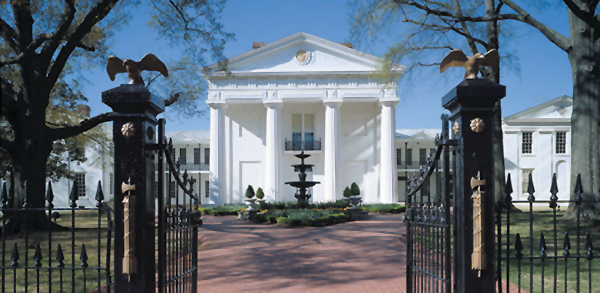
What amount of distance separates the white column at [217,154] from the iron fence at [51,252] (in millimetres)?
16858

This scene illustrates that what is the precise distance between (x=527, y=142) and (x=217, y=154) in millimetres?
25187

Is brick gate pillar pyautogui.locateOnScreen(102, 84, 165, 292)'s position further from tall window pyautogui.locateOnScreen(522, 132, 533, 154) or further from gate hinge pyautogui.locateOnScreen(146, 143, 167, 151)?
tall window pyautogui.locateOnScreen(522, 132, 533, 154)

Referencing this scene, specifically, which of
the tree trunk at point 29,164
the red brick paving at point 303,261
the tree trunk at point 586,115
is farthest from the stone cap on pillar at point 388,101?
the tree trunk at point 29,164

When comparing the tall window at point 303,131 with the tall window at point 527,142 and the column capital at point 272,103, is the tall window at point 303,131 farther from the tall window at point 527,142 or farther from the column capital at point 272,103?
the tall window at point 527,142

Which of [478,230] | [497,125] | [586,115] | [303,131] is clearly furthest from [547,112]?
[478,230]

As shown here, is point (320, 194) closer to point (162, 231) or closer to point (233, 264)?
point (233, 264)

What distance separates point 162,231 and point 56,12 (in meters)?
14.5

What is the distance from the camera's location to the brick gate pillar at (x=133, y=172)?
12.9 ft

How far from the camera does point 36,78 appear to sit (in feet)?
43.6

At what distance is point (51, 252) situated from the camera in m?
7.15

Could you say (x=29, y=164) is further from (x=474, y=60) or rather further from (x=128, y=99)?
(x=474, y=60)

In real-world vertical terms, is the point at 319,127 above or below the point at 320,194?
above

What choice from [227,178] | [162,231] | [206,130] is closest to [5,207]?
[162,231]

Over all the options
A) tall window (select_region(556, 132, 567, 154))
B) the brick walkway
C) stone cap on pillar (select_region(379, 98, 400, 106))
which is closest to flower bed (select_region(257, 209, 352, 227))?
the brick walkway
